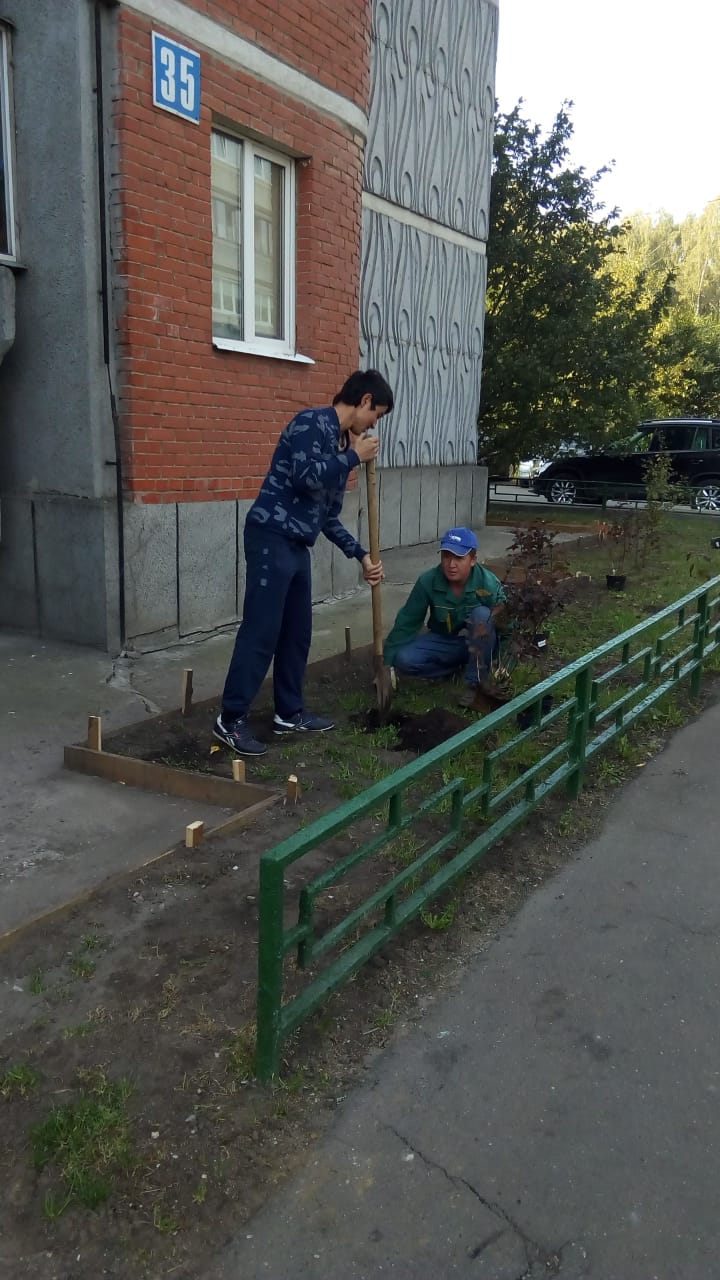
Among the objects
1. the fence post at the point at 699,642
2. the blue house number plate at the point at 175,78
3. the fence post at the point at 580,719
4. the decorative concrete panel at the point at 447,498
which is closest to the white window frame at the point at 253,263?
the blue house number plate at the point at 175,78

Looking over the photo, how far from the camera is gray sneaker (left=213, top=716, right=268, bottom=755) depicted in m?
4.41

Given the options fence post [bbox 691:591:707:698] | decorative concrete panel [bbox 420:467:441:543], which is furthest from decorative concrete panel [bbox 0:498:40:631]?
decorative concrete panel [bbox 420:467:441:543]

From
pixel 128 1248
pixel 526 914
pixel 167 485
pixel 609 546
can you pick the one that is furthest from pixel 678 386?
pixel 128 1248

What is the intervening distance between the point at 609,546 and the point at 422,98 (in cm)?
550

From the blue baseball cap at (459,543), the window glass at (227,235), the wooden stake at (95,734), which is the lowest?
the wooden stake at (95,734)

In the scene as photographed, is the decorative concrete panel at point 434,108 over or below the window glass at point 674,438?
over

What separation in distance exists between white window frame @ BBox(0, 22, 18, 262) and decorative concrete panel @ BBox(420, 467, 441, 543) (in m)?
5.96

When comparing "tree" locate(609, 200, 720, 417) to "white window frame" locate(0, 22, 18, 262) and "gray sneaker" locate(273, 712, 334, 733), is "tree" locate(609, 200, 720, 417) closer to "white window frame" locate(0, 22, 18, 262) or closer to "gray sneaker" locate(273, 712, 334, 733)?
"white window frame" locate(0, 22, 18, 262)

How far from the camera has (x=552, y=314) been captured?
14.5 meters

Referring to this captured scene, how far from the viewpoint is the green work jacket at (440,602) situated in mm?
5422

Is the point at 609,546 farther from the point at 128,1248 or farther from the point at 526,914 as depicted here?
the point at 128,1248

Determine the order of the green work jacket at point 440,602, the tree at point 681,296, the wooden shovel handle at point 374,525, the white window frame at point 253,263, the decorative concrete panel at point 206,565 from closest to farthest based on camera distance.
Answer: the wooden shovel handle at point 374,525, the green work jacket at point 440,602, the decorative concrete panel at point 206,565, the white window frame at point 253,263, the tree at point 681,296

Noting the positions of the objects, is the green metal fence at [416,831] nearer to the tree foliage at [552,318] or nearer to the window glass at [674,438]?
the tree foliage at [552,318]

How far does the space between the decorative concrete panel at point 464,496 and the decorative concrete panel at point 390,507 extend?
4.75ft
